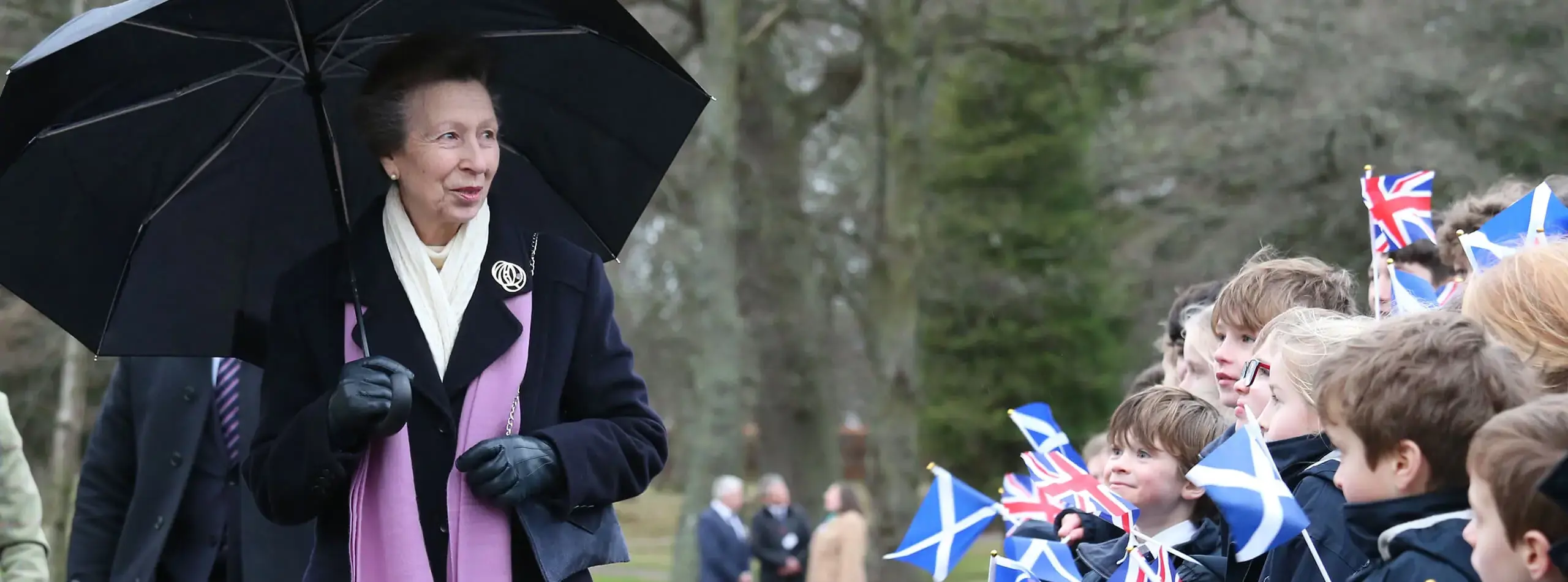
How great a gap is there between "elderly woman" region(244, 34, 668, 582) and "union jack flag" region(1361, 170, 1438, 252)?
2.54 metres

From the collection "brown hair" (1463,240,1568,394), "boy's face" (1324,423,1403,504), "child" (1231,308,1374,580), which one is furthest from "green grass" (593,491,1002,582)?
"boy's face" (1324,423,1403,504)

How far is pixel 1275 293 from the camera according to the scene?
4.46 metres

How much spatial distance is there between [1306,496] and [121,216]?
7.89 feet

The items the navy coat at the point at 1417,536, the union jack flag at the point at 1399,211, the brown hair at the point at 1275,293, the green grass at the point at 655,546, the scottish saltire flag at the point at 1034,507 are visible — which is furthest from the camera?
the green grass at the point at 655,546

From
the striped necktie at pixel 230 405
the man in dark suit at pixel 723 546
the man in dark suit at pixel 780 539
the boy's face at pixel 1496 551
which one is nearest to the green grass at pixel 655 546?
the man in dark suit at pixel 723 546

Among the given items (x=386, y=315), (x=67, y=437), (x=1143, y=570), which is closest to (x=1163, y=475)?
(x=1143, y=570)

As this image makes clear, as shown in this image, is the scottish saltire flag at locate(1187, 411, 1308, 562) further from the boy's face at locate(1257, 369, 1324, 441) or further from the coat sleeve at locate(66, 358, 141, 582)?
the coat sleeve at locate(66, 358, 141, 582)

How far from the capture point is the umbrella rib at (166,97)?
12.4 ft

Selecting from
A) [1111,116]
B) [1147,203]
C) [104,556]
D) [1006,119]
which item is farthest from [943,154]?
[104,556]

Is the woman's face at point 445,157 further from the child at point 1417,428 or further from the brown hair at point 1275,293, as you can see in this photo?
the brown hair at point 1275,293

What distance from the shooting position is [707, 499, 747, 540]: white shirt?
56.6 feet

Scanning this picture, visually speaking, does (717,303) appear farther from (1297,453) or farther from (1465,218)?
(1297,453)

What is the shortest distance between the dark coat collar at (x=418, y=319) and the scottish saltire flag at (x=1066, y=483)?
181cm

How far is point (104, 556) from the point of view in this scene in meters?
4.93
